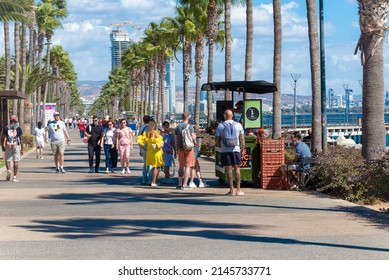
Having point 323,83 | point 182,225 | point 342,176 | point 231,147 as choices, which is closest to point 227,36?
point 323,83

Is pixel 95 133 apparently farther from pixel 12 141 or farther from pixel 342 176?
pixel 342 176

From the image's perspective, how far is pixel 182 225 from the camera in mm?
13141

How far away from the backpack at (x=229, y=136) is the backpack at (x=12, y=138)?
6869 millimetres

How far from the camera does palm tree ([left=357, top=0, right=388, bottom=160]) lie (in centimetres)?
1742

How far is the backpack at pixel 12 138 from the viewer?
74.1ft

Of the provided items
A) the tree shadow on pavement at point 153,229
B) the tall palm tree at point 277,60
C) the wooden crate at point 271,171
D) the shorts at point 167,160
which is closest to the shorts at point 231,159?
the wooden crate at point 271,171

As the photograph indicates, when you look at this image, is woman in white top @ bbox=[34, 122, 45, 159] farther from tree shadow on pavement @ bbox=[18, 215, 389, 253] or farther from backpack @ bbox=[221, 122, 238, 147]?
tree shadow on pavement @ bbox=[18, 215, 389, 253]

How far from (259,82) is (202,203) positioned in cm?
563

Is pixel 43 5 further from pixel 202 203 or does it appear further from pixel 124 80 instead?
pixel 124 80

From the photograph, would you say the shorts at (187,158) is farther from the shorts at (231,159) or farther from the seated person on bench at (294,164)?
the seated person on bench at (294,164)

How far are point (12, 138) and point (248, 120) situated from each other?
6.13m

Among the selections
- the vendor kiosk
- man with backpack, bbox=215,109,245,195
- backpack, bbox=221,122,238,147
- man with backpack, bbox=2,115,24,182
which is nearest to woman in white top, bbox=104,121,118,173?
man with backpack, bbox=2,115,24,182

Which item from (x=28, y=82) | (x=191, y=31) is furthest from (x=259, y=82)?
(x=28, y=82)
